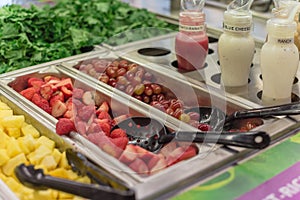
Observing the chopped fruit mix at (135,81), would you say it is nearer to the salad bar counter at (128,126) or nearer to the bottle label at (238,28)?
the salad bar counter at (128,126)

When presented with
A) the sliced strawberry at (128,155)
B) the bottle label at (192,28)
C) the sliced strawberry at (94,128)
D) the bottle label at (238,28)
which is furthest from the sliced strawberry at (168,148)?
the bottle label at (192,28)

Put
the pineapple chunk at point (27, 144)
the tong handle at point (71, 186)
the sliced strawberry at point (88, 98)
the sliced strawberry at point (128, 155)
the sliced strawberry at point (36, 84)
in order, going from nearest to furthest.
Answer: the tong handle at point (71, 186), the sliced strawberry at point (128, 155), the pineapple chunk at point (27, 144), the sliced strawberry at point (88, 98), the sliced strawberry at point (36, 84)

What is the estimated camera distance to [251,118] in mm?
1445

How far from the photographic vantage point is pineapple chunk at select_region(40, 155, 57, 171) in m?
1.25

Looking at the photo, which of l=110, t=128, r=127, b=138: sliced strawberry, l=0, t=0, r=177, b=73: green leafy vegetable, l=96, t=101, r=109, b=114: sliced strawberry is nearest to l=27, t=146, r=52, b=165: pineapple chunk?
l=110, t=128, r=127, b=138: sliced strawberry

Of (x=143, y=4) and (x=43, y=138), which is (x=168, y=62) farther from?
(x=143, y=4)

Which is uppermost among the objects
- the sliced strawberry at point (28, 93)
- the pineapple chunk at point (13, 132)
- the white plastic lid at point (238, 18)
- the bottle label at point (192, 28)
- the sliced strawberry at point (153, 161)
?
the white plastic lid at point (238, 18)

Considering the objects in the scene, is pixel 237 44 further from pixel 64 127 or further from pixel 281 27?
pixel 64 127

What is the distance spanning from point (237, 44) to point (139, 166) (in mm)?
660

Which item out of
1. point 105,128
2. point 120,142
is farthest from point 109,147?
point 105,128

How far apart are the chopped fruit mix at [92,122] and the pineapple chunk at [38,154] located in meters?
0.09

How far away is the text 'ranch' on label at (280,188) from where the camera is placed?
112cm

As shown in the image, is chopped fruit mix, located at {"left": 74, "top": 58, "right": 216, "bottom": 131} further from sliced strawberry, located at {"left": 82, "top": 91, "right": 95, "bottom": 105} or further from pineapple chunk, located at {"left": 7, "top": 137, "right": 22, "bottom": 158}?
pineapple chunk, located at {"left": 7, "top": 137, "right": 22, "bottom": 158}

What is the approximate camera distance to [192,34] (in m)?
1.83
